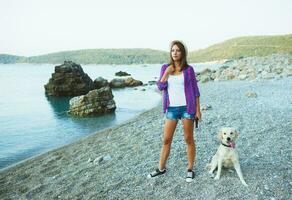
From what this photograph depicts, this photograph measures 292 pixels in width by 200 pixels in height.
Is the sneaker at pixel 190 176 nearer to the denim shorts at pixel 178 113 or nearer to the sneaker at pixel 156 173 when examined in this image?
the sneaker at pixel 156 173

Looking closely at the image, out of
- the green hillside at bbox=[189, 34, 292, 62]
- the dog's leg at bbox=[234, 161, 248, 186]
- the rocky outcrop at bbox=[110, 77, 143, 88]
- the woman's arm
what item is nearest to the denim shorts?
the woman's arm

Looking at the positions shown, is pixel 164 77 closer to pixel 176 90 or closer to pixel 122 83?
pixel 176 90

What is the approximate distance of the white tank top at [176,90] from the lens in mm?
6320

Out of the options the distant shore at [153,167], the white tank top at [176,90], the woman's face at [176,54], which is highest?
the woman's face at [176,54]

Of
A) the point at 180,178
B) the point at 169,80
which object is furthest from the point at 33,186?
the point at 169,80

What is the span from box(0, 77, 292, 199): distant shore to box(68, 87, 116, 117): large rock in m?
8.99

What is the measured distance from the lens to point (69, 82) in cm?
3881

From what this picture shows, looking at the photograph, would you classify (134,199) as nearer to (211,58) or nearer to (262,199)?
(262,199)

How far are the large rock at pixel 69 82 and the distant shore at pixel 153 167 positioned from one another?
25901 millimetres

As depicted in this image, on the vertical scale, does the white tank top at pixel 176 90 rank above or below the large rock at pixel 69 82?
above

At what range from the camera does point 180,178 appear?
7062 millimetres

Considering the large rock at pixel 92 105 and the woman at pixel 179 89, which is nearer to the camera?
the woman at pixel 179 89

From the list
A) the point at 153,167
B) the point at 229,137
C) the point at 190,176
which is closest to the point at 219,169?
the point at 190,176

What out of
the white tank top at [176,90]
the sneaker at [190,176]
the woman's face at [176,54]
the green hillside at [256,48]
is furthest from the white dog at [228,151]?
the green hillside at [256,48]
